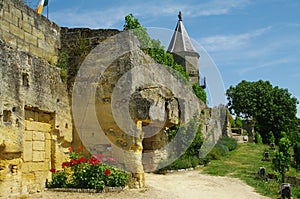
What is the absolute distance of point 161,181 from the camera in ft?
38.8

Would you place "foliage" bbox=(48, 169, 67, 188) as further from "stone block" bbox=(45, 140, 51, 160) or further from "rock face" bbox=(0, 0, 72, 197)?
"stone block" bbox=(45, 140, 51, 160)

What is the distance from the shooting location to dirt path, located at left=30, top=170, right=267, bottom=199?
799 cm

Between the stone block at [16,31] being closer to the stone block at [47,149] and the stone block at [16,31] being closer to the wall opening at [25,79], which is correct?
the wall opening at [25,79]

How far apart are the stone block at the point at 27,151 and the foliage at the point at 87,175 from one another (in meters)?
0.83

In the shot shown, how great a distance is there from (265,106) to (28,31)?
1456 inches

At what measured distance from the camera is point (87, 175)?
8.36 m

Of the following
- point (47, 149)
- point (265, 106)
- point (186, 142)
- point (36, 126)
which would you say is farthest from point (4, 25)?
point (265, 106)

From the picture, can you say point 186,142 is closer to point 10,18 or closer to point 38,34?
point 38,34

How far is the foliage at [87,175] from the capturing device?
829 centimetres

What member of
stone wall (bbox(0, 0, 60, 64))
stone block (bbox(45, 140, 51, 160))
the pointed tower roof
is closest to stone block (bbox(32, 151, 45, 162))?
stone block (bbox(45, 140, 51, 160))

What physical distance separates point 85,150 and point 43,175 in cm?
154

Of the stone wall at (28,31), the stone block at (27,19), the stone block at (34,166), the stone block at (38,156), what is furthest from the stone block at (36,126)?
the stone block at (27,19)

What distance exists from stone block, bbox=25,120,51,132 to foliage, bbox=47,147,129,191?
0.95 m

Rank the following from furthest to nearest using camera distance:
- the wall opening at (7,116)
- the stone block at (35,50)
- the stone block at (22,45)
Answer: the stone block at (35,50), the stone block at (22,45), the wall opening at (7,116)
